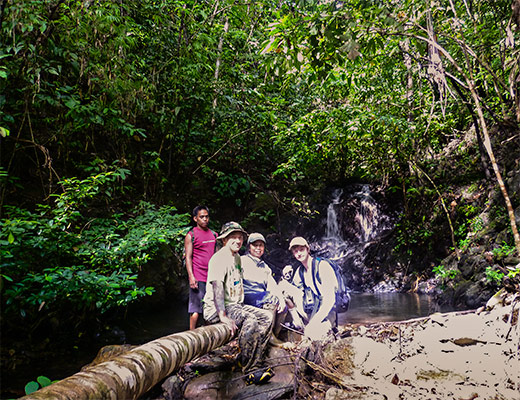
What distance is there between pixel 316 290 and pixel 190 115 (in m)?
5.68

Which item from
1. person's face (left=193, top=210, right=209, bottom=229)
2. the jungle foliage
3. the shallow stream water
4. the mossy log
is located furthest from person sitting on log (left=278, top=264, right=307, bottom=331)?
the shallow stream water

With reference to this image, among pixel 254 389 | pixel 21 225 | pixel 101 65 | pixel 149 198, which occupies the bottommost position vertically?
pixel 254 389

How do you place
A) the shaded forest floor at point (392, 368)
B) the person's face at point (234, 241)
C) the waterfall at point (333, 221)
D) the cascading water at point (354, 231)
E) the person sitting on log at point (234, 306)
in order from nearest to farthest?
1. the shaded forest floor at point (392, 368)
2. the person sitting on log at point (234, 306)
3. the person's face at point (234, 241)
4. the cascading water at point (354, 231)
5. the waterfall at point (333, 221)

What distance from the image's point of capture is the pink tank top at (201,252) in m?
4.44

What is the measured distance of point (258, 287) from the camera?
12.8ft

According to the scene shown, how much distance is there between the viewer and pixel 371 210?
12016 mm

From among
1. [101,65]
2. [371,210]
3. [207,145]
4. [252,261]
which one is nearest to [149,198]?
[207,145]

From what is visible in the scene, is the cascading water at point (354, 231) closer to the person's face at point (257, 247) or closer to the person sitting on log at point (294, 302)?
the person sitting on log at point (294, 302)

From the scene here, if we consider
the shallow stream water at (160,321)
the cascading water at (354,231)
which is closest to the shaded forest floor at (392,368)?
the shallow stream water at (160,321)

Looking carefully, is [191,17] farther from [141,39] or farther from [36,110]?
[36,110]

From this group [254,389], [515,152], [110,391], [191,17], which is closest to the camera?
[110,391]

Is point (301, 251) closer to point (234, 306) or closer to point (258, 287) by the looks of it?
point (258, 287)

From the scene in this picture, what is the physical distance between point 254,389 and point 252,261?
153cm

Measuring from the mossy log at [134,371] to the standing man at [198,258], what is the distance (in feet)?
3.97
